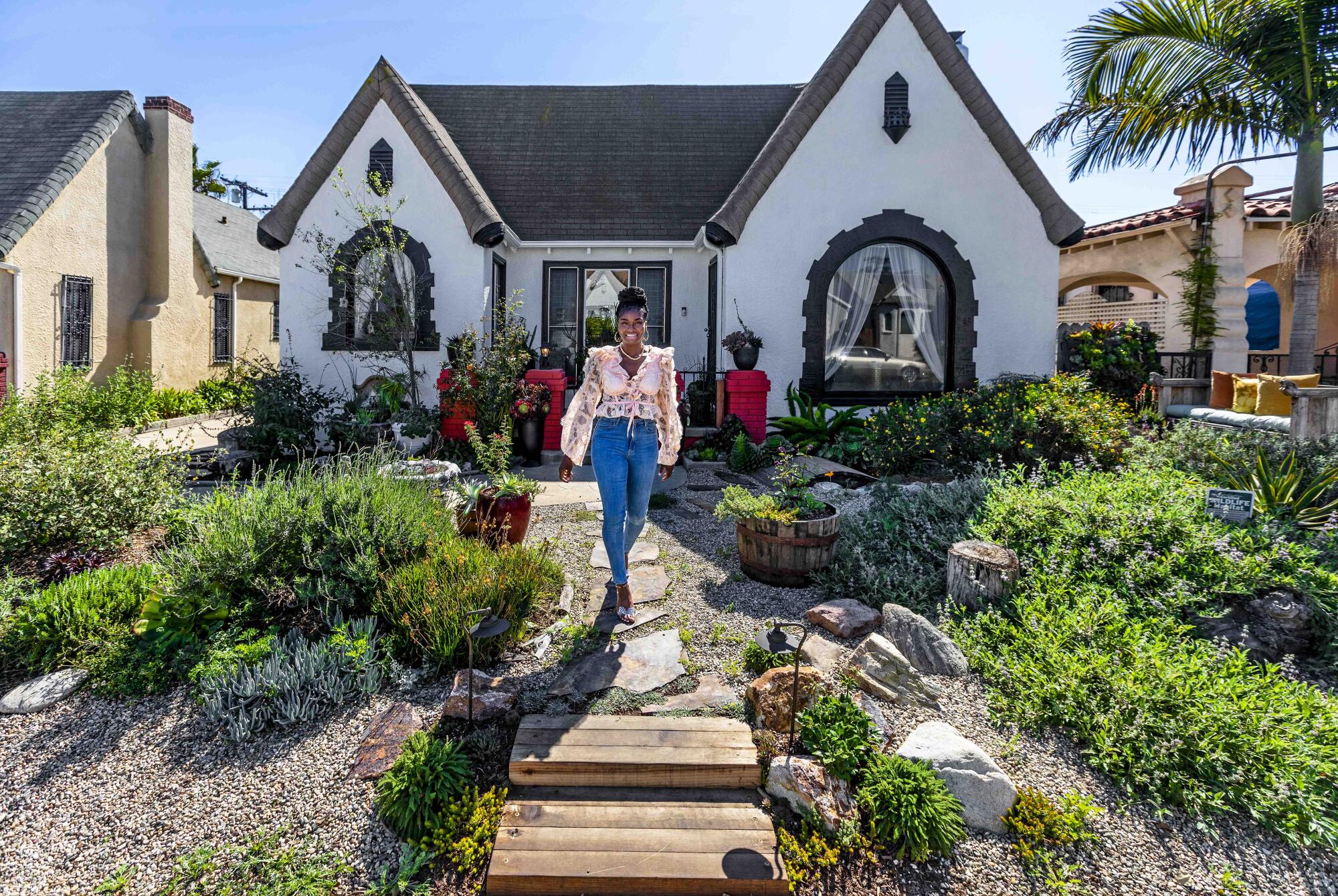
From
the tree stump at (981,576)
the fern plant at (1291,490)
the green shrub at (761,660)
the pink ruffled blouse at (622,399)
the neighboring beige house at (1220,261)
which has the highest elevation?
the neighboring beige house at (1220,261)

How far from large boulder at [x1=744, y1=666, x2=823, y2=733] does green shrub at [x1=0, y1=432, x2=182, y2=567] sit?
15.7 feet

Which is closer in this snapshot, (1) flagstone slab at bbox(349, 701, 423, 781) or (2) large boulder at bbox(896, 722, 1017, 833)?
(2) large boulder at bbox(896, 722, 1017, 833)

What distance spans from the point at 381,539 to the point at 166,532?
256 centimetres

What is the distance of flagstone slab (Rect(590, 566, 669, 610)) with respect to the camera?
461cm

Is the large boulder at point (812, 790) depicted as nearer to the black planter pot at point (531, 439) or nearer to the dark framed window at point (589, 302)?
the black planter pot at point (531, 439)

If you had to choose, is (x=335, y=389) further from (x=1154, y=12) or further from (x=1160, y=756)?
(x=1154, y=12)

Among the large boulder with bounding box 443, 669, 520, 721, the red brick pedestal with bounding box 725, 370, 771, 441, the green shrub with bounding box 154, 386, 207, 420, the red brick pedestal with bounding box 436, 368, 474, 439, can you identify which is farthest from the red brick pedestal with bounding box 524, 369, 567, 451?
the green shrub with bounding box 154, 386, 207, 420

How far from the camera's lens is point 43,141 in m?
Answer: 12.8

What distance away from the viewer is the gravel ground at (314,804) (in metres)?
2.60

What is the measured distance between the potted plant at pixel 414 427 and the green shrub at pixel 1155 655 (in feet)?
21.8

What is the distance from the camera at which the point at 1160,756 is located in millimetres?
3059

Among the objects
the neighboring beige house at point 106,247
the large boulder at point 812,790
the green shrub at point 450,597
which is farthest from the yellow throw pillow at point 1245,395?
the neighboring beige house at point 106,247

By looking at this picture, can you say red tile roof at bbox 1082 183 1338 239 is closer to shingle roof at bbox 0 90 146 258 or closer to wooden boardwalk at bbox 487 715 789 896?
wooden boardwalk at bbox 487 715 789 896

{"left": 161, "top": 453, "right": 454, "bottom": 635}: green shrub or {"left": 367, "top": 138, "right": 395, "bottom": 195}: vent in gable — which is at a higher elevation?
{"left": 367, "top": 138, "right": 395, "bottom": 195}: vent in gable
